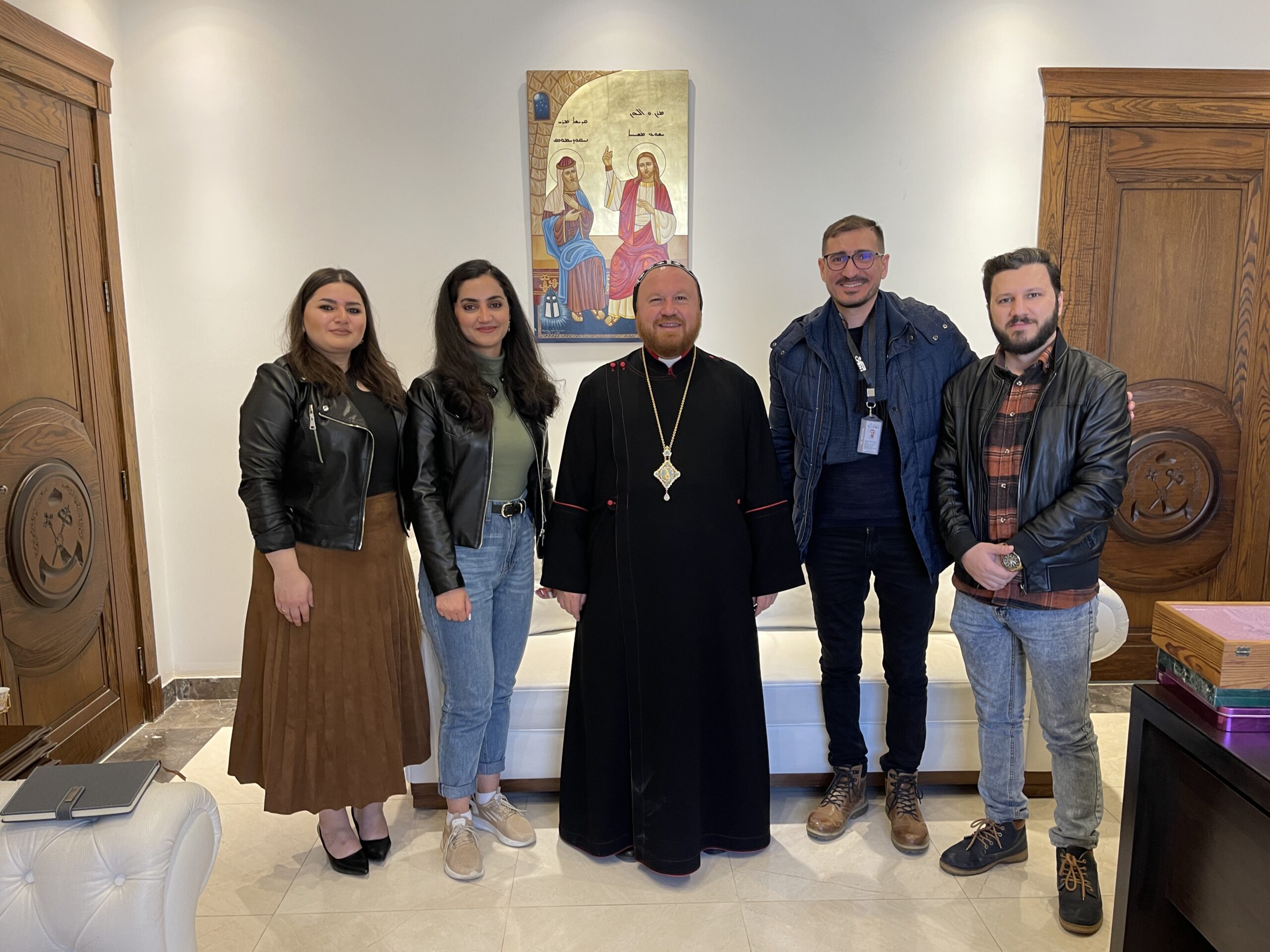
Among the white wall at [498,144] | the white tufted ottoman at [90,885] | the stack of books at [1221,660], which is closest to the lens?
the white tufted ottoman at [90,885]

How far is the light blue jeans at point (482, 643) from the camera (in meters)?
2.32

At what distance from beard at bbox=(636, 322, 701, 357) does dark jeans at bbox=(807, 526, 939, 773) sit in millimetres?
696

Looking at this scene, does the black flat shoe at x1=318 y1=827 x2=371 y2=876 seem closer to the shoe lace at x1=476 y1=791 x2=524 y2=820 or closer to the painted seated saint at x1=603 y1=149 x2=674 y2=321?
the shoe lace at x1=476 y1=791 x2=524 y2=820

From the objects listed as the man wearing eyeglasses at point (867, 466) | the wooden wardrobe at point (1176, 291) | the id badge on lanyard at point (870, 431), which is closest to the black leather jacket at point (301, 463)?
the man wearing eyeglasses at point (867, 466)

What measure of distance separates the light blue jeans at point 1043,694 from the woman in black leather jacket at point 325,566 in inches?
61.9

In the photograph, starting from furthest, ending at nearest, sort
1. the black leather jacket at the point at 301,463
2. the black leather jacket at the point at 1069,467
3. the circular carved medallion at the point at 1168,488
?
1. the circular carved medallion at the point at 1168,488
2. the black leather jacket at the point at 301,463
3. the black leather jacket at the point at 1069,467

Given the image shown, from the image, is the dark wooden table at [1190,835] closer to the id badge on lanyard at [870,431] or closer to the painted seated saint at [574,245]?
the id badge on lanyard at [870,431]

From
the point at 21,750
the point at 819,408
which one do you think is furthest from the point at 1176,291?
the point at 21,750

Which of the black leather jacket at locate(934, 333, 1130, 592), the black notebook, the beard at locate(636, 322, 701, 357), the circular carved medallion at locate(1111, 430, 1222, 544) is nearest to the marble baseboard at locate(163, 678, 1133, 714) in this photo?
the circular carved medallion at locate(1111, 430, 1222, 544)

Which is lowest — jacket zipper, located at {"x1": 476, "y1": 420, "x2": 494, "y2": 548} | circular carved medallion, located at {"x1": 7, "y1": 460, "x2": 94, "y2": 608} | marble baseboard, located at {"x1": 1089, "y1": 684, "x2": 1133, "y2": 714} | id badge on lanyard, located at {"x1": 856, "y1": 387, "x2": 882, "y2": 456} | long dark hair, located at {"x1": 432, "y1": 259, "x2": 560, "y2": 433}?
marble baseboard, located at {"x1": 1089, "y1": 684, "x2": 1133, "y2": 714}

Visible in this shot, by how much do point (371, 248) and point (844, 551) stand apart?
2.25 m

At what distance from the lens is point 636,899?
2285 mm

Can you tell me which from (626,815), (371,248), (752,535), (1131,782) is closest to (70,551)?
(371,248)

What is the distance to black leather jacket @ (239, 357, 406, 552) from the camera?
211cm
